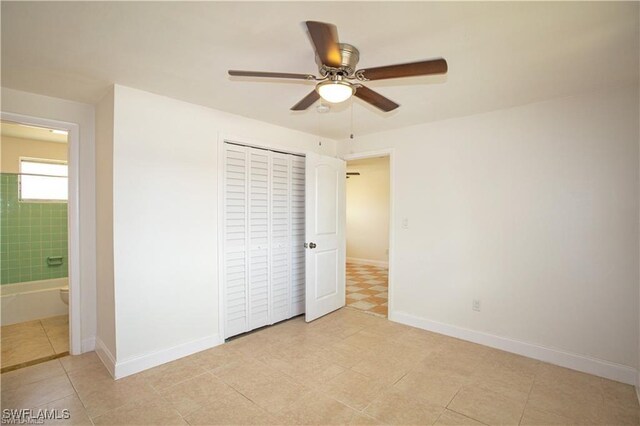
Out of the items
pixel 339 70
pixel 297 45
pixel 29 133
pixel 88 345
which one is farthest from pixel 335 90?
pixel 29 133

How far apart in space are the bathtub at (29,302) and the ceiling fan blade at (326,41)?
4517 mm

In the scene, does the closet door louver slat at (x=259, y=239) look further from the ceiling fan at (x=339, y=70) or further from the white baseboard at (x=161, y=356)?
the ceiling fan at (x=339, y=70)

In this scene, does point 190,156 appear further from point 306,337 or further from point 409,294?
point 409,294

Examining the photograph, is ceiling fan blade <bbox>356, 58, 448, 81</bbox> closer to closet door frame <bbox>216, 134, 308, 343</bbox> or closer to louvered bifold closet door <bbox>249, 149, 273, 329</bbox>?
closet door frame <bbox>216, 134, 308, 343</bbox>

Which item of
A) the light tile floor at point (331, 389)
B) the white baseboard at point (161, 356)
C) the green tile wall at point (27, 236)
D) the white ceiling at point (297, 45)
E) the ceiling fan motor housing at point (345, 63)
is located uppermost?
the white ceiling at point (297, 45)

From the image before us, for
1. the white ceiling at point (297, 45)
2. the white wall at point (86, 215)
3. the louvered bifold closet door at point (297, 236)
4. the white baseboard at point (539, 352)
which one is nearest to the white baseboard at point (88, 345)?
the white wall at point (86, 215)

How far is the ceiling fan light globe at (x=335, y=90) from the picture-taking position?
1717 millimetres

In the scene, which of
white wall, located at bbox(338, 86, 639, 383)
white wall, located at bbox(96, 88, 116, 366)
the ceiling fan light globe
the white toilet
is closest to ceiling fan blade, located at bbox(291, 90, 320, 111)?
the ceiling fan light globe

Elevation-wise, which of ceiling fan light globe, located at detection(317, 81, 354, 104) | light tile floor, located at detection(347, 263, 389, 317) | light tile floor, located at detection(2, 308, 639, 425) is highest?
ceiling fan light globe, located at detection(317, 81, 354, 104)

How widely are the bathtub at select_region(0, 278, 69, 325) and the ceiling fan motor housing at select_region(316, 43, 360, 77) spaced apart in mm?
4441

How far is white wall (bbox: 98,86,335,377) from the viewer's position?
2.43 metres

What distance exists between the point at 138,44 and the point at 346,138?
2759 millimetres

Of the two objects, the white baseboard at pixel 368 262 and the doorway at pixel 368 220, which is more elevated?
the doorway at pixel 368 220

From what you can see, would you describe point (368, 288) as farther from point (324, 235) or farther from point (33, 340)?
point (33, 340)
